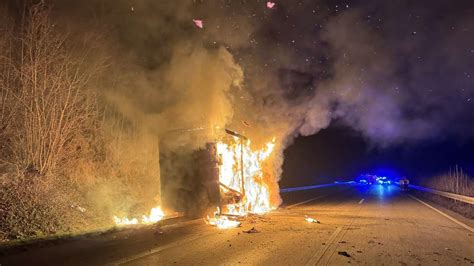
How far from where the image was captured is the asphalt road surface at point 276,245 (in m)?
7.62

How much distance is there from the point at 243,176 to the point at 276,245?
7437 mm

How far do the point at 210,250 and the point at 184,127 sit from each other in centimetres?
799

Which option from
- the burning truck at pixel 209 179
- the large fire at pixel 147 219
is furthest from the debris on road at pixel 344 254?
the large fire at pixel 147 219

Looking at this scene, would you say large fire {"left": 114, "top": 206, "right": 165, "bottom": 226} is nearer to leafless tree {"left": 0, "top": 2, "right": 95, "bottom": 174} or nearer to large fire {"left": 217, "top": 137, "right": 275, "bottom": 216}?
large fire {"left": 217, "top": 137, "right": 275, "bottom": 216}

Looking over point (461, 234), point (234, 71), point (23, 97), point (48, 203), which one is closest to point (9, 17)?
point (23, 97)

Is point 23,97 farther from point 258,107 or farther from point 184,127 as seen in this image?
point 258,107

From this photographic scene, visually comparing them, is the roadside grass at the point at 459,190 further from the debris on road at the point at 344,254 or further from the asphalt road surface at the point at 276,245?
the debris on road at the point at 344,254

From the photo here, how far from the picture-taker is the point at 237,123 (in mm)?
18125

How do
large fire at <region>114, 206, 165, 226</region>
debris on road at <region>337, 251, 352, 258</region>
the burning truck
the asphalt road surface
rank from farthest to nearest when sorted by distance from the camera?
the burning truck
large fire at <region>114, 206, 165, 226</region>
debris on road at <region>337, 251, 352, 258</region>
the asphalt road surface

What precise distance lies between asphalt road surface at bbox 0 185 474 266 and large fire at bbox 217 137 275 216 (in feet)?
9.01

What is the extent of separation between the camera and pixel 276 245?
9047mm

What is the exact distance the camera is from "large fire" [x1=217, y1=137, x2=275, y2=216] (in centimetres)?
1564

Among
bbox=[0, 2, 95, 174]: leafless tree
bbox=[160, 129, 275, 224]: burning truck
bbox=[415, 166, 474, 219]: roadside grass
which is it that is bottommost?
bbox=[415, 166, 474, 219]: roadside grass

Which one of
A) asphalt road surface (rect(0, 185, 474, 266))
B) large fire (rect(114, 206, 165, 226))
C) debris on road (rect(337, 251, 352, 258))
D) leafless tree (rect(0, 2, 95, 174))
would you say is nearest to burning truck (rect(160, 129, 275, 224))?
large fire (rect(114, 206, 165, 226))
